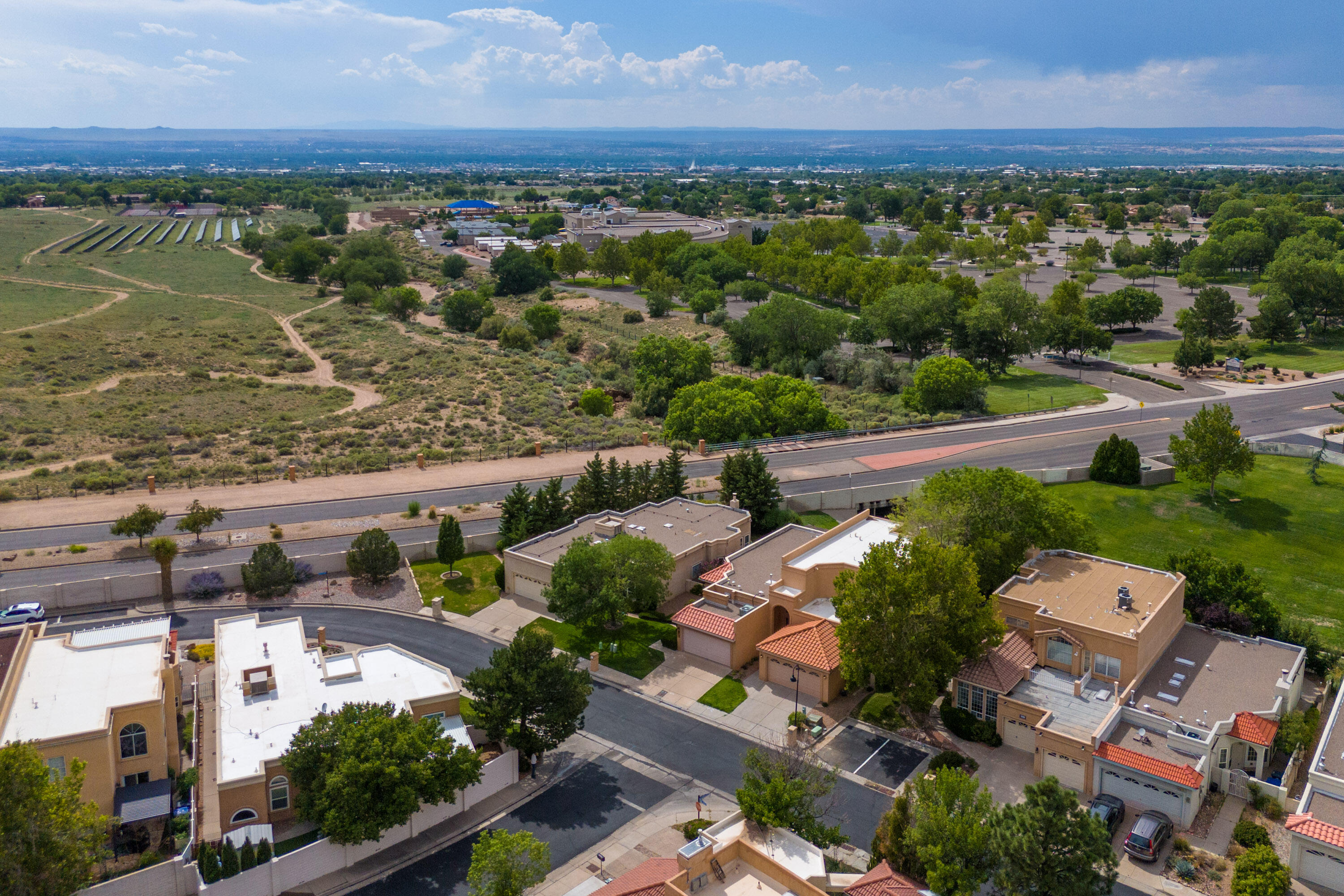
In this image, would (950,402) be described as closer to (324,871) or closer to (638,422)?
(638,422)

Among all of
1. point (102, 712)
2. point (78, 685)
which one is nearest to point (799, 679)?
point (102, 712)

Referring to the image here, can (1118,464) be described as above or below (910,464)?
above

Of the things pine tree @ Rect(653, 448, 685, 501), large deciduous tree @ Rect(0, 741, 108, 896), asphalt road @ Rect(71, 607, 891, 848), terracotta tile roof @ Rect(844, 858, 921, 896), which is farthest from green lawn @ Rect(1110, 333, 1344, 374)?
large deciduous tree @ Rect(0, 741, 108, 896)

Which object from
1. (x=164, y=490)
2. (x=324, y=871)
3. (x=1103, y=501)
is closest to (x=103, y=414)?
(x=164, y=490)

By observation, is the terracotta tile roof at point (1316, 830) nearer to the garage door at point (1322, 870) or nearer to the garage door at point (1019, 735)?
the garage door at point (1322, 870)

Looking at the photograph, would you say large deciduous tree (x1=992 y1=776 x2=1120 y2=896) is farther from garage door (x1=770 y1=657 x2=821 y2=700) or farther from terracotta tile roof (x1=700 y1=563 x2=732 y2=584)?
terracotta tile roof (x1=700 y1=563 x2=732 y2=584)

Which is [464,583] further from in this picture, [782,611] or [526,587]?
[782,611]

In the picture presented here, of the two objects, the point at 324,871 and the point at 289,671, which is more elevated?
the point at 289,671
